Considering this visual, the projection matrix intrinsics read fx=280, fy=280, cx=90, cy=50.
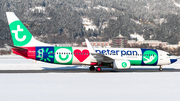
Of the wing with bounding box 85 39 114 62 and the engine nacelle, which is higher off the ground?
the wing with bounding box 85 39 114 62

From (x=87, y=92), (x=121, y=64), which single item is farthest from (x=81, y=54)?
(x=87, y=92)

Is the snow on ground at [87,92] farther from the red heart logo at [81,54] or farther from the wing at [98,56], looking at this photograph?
the red heart logo at [81,54]

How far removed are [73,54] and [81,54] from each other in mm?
1069

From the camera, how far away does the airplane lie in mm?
35781

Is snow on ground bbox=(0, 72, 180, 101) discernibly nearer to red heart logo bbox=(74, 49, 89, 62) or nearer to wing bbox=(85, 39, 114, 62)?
wing bbox=(85, 39, 114, 62)

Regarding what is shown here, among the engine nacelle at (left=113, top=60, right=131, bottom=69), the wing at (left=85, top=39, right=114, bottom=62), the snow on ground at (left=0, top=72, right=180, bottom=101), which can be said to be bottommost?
the snow on ground at (left=0, top=72, right=180, bottom=101)

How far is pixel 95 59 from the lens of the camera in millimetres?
37094

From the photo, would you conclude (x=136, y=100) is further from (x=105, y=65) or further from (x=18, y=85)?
(x=105, y=65)

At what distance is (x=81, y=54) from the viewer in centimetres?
3691

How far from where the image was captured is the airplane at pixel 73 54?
1409 inches

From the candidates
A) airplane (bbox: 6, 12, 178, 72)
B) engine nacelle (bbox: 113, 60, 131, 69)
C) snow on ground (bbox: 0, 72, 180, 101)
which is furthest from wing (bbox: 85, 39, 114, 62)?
snow on ground (bbox: 0, 72, 180, 101)

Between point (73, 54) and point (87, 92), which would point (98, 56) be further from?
point (87, 92)

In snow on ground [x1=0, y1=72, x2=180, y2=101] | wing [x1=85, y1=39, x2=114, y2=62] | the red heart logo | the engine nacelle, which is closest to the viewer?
snow on ground [x1=0, y1=72, x2=180, y2=101]

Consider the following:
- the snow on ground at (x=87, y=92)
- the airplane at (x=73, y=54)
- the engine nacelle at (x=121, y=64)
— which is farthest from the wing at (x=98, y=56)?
the snow on ground at (x=87, y=92)
